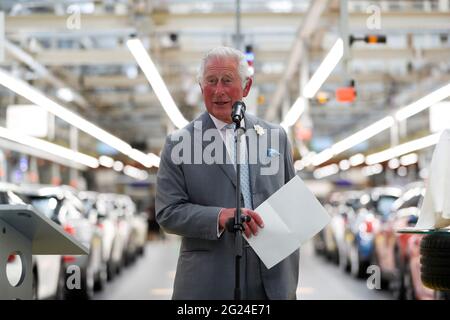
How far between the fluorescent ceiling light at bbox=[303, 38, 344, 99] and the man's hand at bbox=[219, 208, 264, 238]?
5387mm

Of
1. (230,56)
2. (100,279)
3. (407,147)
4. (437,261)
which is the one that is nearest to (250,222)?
(230,56)

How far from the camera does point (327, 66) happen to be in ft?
31.7

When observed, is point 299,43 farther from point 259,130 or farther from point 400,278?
point 259,130

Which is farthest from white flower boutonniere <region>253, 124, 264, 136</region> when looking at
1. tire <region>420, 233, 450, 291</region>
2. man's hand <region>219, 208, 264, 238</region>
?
tire <region>420, 233, 450, 291</region>

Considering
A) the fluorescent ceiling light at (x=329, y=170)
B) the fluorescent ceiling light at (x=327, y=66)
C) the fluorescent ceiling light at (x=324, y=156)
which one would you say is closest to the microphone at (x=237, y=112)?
the fluorescent ceiling light at (x=327, y=66)

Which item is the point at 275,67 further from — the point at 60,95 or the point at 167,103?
the point at 167,103

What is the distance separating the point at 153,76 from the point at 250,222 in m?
6.72

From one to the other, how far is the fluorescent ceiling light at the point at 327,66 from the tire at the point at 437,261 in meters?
4.61

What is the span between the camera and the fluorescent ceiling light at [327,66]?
8789 millimetres

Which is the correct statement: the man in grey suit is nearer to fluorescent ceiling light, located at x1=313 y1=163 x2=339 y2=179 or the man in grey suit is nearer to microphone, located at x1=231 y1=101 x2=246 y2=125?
microphone, located at x1=231 y1=101 x2=246 y2=125

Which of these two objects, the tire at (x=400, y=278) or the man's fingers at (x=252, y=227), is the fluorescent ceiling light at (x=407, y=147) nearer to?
the tire at (x=400, y=278)

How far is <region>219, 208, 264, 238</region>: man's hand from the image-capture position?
3537 millimetres

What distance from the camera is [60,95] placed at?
54.3 ft
